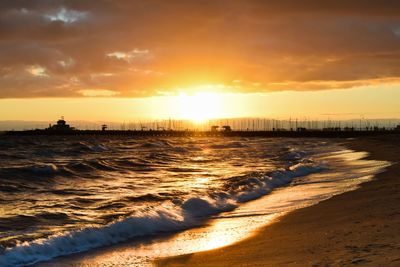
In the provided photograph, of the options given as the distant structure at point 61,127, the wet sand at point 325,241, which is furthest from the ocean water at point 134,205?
the distant structure at point 61,127

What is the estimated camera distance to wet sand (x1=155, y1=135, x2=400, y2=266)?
790 centimetres

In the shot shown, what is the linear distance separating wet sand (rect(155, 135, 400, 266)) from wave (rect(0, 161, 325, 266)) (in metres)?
2.48

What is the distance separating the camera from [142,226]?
13.5 meters

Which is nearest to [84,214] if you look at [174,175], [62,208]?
[62,208]

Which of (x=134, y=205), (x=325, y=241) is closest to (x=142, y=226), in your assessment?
(x=134, y=205)

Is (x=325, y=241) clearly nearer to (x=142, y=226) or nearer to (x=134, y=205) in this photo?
(x=142, y=226)

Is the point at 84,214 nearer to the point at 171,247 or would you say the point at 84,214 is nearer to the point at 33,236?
the point at 33,236

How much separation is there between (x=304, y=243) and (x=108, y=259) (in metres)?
3.80

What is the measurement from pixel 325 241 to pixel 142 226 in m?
5.51

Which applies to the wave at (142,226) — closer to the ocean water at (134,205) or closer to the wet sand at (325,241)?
the ocean water at (134,205)

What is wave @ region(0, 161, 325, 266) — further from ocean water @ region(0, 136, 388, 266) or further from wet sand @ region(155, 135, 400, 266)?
wet sand @ region(155, 135, 400, 266)

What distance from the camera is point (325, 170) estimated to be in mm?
29719

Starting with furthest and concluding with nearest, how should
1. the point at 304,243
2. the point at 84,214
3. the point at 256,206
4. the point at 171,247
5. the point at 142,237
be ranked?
the point at 256,206, the point at 84,214, the point at 142,237, the point at 171,247, the point at 304,243

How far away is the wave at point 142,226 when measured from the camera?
1027cm
